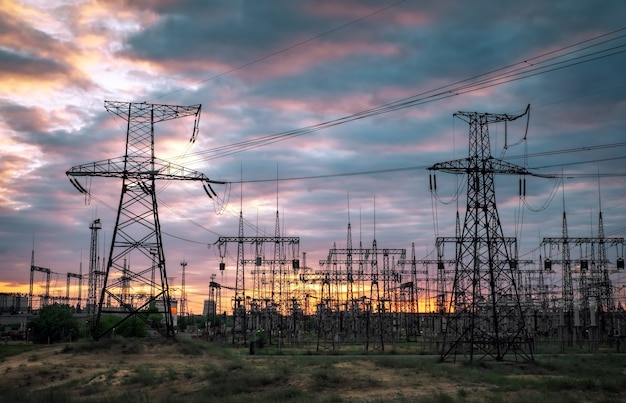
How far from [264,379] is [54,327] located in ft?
185

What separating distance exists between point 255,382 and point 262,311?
186 ft

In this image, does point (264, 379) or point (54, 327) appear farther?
point (54, 327)

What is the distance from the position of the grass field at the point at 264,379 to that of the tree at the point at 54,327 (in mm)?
36098

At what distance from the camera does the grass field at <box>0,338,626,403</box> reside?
28.7 metres

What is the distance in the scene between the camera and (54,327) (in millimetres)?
80125

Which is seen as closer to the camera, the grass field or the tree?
the grass field

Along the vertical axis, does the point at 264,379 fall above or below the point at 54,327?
below

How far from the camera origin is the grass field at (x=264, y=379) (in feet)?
94.2

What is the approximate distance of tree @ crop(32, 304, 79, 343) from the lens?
80.1 m

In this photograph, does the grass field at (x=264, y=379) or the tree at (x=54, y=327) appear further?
the tree at (x=54, y=327)

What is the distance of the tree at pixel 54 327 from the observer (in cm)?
8006

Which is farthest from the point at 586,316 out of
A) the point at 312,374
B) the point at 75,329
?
the point at 75,329

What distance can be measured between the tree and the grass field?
36098 millimetres

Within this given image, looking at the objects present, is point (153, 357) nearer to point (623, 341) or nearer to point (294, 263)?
point (294, 263)
